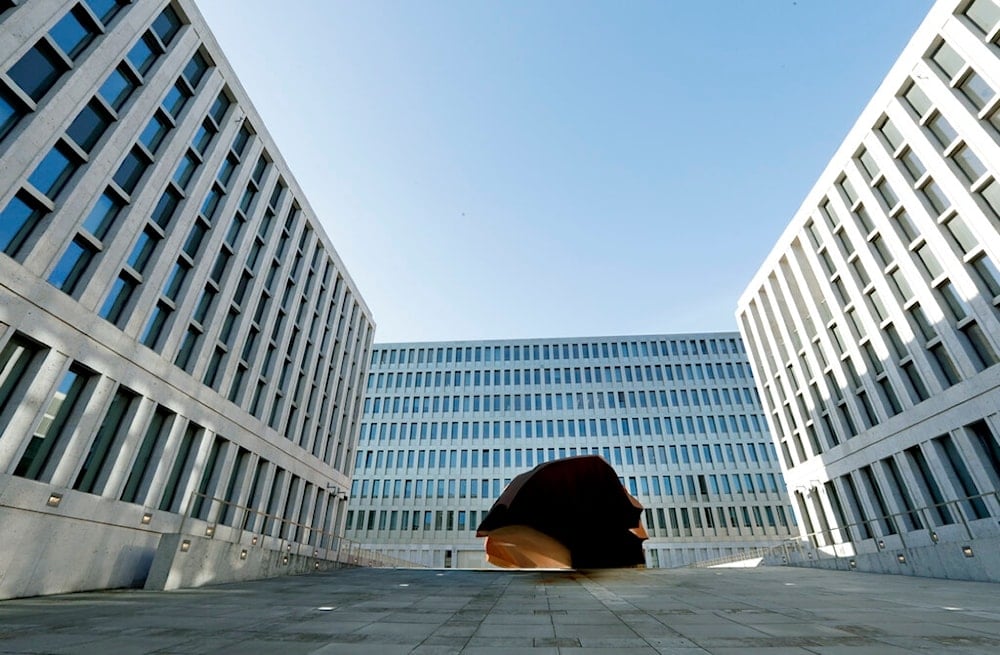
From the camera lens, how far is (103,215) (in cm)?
1576

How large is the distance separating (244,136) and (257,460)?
56.6 ft

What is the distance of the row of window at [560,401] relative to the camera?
6512 cm

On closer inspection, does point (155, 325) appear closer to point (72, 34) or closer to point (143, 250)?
point (143, 250)

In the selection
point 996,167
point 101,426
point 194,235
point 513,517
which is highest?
point 996,167

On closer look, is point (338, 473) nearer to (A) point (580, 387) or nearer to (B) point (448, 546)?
(B) point (448, 546)

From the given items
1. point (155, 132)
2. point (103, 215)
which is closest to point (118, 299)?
point (103, 215)

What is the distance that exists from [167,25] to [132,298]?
12.1 metres

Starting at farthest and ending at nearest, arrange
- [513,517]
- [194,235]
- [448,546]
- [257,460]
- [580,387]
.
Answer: [580,387] < [448,546] < [257,460] < [194,235] < [513,517]

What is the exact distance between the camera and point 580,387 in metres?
68.2

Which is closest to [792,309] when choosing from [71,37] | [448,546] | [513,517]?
[513,517]

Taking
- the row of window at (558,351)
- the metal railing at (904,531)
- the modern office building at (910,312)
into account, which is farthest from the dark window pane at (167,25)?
the row of window at (558,351)

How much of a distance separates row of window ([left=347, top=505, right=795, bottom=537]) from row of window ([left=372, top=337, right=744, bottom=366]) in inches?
856

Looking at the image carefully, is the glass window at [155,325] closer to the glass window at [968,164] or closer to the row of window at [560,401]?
the glass window at [968,164]

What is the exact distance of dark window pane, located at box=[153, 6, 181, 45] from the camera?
19094mm
